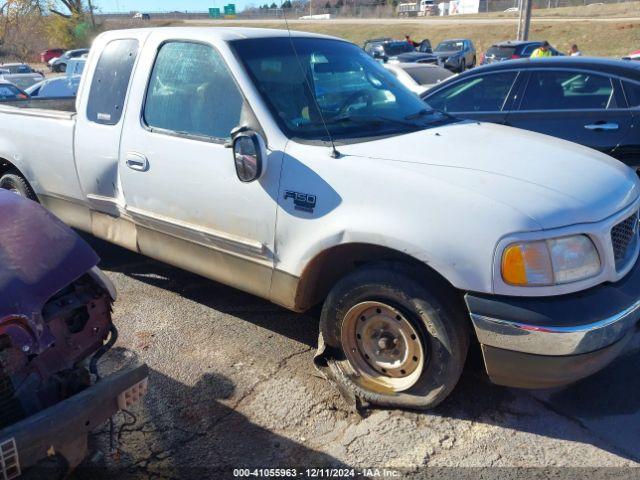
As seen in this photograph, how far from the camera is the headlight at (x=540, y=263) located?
257cm

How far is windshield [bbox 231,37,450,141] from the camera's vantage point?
3422mm

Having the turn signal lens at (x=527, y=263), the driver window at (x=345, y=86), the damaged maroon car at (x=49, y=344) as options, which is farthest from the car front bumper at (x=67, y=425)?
the driver window at (x=345, y=86)

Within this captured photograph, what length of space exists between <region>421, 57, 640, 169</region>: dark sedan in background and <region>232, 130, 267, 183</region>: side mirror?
343 centimetres

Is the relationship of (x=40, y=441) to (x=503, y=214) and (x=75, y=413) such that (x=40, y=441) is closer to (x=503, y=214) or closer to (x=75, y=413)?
(x=75, y=413)

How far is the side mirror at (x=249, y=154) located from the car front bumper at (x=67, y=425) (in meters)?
1.20

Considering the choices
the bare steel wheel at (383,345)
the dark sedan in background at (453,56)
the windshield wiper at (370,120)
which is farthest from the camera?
the dark sedan in background at (453,56)

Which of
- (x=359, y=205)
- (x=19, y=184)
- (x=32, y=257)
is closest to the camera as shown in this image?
(x=32, y=257)

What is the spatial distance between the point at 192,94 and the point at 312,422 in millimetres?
2155

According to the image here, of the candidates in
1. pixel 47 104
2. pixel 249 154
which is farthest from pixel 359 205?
pixel 47 104

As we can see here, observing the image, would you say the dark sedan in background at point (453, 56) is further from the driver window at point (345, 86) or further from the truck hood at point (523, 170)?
the truck hood at point (523, 170)

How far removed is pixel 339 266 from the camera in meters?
3.35

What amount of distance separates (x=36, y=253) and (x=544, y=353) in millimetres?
2250

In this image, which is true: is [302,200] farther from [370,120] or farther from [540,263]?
[540,263]

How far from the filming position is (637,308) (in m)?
2.78
